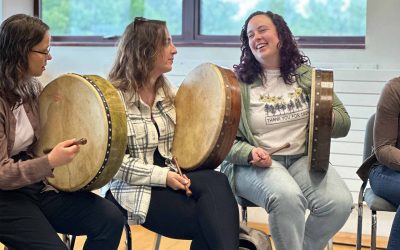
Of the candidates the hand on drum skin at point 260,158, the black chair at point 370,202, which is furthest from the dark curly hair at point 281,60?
the black chair at point 370,202

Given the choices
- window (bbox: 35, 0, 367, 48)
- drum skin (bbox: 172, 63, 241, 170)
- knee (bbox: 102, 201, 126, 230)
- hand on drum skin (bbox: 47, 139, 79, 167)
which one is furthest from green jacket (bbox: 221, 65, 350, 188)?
window (bbox: 35, 0, 367, 48)

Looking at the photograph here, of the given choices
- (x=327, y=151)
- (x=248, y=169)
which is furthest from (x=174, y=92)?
(x=327, y=151)

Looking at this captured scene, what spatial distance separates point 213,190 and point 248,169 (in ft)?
0.90

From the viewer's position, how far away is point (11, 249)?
1786 mm

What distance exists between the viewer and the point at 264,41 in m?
2.34

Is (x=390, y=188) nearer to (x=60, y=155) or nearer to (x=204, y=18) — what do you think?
(x=60, y=155)

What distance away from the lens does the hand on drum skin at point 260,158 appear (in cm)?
215

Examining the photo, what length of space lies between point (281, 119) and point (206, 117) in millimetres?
→ 371

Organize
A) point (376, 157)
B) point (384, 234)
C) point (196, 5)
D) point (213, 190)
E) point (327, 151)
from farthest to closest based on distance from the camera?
1. point (196, 5)
2. point (384, 234)
3. point (376, 157)
4. point (327, 151)
5. point (213, 190)

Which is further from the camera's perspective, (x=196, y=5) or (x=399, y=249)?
(x=196, y=5)

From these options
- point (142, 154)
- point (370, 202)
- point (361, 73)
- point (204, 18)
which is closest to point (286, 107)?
point (370, 202)

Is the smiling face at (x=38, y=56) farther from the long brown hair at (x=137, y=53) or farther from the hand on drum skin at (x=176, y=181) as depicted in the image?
the hand on drum skin at (x=176, y=181)

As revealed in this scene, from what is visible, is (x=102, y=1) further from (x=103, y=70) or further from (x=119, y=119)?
(x=119, y=119)

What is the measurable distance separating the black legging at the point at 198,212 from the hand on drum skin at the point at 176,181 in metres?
0.02
